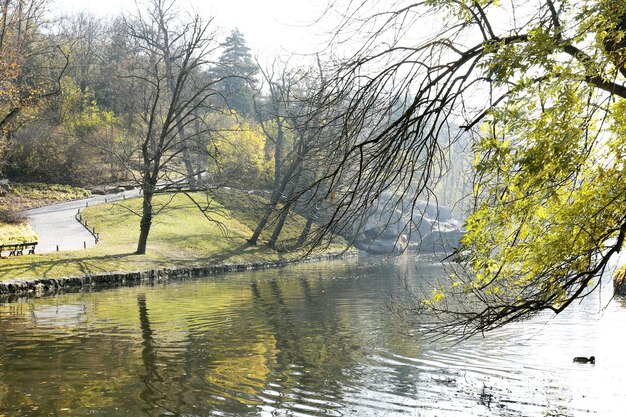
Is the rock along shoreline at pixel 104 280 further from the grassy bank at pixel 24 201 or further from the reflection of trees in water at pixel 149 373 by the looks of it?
the reflection of trees in water at pixel 149 373

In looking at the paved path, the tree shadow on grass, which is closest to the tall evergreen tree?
the paved path

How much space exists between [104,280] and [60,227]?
9118 millimetres

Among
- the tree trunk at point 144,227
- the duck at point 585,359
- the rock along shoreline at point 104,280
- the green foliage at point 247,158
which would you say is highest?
the green foliage at point 247,158

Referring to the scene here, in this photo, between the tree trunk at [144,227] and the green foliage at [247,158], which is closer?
the tree trunk at [144,227]

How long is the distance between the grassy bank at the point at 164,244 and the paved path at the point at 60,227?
2.75 ft

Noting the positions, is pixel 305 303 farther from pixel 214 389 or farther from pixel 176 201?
pixel 176 201

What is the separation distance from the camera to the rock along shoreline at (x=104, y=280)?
21.9 meters

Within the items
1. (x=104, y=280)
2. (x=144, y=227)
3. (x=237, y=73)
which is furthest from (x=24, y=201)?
(x=237, y=73)

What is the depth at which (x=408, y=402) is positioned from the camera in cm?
877

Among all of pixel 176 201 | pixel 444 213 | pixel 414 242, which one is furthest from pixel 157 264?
pixel 444 213

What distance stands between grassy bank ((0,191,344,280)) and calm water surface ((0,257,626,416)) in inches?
227

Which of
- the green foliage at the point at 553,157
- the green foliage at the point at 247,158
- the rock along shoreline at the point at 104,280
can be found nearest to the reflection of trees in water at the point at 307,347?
the green foliage at the point at 553,157

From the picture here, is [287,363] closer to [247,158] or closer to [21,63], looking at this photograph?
[21,63]

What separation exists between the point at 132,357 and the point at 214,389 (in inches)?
114
